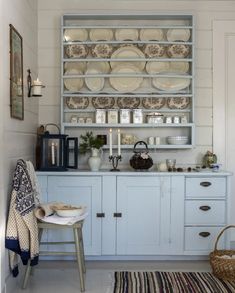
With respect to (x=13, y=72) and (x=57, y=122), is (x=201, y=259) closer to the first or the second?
(x=57, y=122)

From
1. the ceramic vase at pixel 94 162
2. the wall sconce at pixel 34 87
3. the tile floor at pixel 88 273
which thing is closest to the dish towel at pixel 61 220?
the tile floor at pixel 88 273

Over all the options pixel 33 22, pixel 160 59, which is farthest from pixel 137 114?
pixel 33 22

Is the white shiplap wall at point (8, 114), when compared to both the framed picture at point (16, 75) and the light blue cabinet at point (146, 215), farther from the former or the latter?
the light blue cabinet at point (146, 215)

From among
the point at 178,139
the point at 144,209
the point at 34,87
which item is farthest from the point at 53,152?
the point at 178,139

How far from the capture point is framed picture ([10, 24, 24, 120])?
2984 mm

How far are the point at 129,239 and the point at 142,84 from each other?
161 cm

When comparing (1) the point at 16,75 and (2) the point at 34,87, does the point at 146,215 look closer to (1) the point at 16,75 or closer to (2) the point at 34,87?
(2) the point at 34,87

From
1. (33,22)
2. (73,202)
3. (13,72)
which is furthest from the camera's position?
(33,22)

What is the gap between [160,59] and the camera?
13.3ft

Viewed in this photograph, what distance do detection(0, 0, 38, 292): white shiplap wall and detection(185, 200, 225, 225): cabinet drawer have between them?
159 centimetres

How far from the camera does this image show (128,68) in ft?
13.5

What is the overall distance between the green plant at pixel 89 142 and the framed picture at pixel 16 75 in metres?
0.81

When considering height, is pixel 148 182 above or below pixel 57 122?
below

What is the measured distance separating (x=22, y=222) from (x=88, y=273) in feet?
3.10
